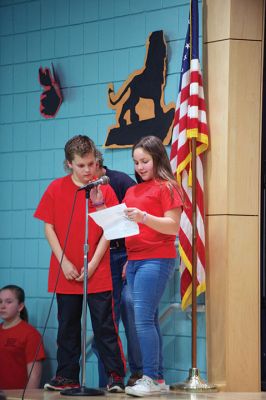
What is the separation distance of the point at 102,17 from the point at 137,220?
7.00 feet

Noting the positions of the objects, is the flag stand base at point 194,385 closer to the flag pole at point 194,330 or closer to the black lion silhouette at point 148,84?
the flag pole at point 194,330

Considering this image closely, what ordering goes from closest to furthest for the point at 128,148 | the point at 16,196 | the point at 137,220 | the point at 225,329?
the point at 137,220 → the point at 225,329 → the point at 128,148 → the point at 16,196

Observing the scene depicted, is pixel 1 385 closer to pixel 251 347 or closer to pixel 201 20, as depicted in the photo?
pixel 251 347

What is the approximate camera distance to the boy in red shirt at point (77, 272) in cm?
484

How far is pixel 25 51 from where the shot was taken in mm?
6441

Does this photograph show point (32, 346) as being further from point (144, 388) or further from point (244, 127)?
point (244, 127)

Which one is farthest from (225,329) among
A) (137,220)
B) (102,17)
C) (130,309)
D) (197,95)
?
(102,17)

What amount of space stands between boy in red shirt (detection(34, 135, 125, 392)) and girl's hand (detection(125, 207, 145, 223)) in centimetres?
28

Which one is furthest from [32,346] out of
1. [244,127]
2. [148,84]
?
[244,127]

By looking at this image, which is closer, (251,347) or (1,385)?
(251,347)

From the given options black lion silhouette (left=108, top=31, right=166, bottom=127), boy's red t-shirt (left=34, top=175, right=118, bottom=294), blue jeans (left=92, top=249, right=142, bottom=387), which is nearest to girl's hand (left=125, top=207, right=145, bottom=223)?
boy's red t-shirt (left=34, top=175, right=118, bottom=294)

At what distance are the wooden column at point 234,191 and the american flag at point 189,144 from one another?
0.09 meters

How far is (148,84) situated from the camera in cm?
577

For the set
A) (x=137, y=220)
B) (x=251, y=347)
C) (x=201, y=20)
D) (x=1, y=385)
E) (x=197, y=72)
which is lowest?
(x=1, y=385)
